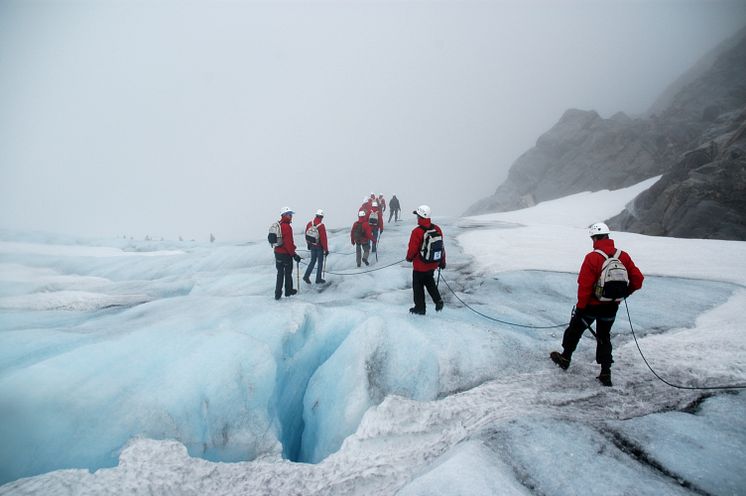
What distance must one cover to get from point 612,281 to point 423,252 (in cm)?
346

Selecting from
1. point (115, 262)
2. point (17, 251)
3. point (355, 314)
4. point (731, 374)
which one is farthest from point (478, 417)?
point (17, 251)

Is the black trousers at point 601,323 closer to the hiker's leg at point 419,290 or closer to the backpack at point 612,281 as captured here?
the backpack at point 612,281

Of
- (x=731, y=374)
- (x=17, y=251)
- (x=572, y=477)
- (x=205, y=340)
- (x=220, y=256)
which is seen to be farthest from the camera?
(x=17, y=251)

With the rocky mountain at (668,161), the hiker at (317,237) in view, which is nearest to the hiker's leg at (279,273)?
the hiker at (317,237)

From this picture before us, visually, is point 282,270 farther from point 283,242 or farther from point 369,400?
point 369,400

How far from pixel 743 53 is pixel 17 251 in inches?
3210

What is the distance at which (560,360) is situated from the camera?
6.01 metres

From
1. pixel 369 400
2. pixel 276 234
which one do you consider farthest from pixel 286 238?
pixel 369 400

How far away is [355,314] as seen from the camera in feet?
25.0

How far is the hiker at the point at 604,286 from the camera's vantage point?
5191 millimetres

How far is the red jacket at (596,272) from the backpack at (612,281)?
0.26 ft

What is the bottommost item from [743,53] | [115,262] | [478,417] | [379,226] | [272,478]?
[272,478]

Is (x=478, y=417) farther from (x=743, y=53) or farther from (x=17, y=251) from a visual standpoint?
(x=743, y=53)

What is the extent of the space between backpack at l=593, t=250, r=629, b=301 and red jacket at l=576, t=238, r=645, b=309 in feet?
0.26
